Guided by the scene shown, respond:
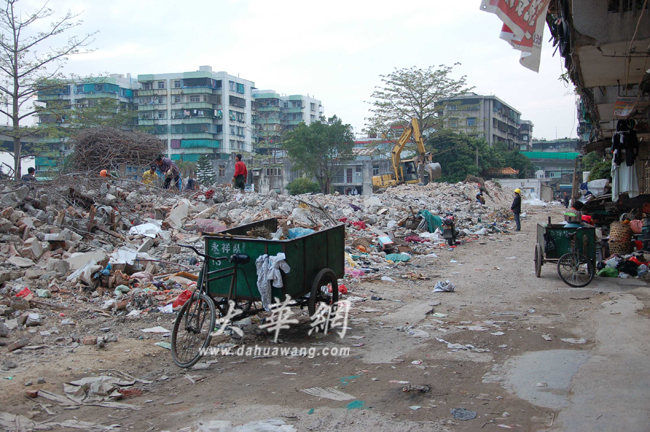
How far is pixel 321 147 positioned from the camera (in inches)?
1842

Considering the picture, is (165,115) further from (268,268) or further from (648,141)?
(268,268)

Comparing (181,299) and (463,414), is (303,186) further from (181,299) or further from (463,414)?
(463,414)

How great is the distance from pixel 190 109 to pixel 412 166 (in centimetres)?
4038

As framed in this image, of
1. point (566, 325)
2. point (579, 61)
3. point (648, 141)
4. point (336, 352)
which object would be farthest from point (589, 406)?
point (648, 141)

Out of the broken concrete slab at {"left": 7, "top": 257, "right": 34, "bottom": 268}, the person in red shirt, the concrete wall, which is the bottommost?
the broken concrete slab at {"left": 7, "top": 257, "right": 34, "bottom": 268}

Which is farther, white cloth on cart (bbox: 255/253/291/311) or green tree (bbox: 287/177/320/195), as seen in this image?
green tree (bbox: 287/177/320/195)

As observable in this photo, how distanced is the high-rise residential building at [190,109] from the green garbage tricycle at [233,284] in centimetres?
6224

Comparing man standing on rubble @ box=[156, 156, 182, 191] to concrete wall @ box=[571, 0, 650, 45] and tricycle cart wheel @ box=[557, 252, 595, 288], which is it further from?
concrete wall @ box=[571, 0, 650, 45]

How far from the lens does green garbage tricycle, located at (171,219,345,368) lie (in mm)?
4750

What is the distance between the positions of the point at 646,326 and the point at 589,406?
282 cm

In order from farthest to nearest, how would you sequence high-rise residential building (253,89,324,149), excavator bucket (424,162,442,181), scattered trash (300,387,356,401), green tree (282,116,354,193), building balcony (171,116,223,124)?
high-rise residential building (253,89,324,149) → building balcony (171,116,223,124) → green tree (282,116,354,193) → excavator bucket (424,162,442,181) → scattered trash (300,387,356,401)

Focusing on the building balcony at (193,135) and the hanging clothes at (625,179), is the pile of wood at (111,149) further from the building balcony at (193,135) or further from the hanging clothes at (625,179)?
the building balcony at (193,135)

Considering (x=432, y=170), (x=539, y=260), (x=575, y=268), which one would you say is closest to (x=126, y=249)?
(x=539, y=260)

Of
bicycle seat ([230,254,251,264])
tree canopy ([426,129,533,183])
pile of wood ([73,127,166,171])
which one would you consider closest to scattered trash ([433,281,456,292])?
bicycle seat ([230,254,251,264])
